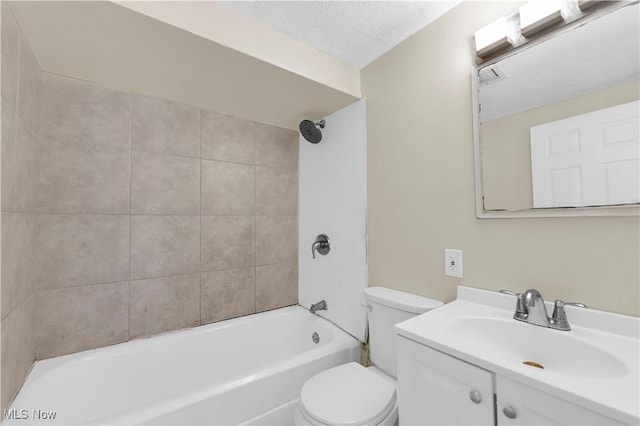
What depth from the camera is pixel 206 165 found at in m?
1.93

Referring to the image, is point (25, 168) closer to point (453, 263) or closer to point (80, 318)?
point (80, 318)

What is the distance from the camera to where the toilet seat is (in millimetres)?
1037

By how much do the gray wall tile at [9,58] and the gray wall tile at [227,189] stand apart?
93 cm

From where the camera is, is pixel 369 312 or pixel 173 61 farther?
pixel 369 312

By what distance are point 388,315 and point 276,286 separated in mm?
1067

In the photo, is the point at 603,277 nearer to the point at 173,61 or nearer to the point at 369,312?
the point at 369,312

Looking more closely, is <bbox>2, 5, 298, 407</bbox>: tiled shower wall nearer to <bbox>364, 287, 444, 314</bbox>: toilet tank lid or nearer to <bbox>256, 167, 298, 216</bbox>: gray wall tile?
<bbox>256, 167, 298, 216</bbox>: gray wall tile


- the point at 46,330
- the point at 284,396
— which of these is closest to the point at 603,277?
the point at 284,396

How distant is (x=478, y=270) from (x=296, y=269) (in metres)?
1.44

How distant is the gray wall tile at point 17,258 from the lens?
41.3 inches

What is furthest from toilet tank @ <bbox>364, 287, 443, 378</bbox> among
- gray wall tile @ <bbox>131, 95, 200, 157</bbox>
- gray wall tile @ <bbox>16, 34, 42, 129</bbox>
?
gray wall tile @ <bbox>16, 34, 42, 129</bbox>

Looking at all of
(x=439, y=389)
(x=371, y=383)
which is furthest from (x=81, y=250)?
(x=439, y=389)

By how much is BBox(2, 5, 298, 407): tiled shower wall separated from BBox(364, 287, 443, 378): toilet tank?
974mm

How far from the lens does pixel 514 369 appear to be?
68 cm
